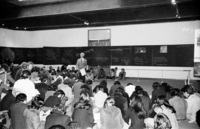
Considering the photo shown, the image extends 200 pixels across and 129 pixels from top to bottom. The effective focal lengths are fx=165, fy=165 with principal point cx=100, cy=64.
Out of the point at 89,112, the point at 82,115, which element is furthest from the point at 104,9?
the point at 82,115

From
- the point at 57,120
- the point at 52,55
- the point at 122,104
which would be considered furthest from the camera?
the point at 52,55

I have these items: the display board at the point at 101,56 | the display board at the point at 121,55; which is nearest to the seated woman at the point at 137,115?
the display board at the point at 121,55

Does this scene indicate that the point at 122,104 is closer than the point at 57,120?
No

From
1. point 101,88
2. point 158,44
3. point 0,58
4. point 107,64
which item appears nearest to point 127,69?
point 107,64

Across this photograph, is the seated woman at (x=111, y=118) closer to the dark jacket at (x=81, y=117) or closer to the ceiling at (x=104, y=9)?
the dark jacket at (x=81, y=117)

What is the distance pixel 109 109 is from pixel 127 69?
325 inches

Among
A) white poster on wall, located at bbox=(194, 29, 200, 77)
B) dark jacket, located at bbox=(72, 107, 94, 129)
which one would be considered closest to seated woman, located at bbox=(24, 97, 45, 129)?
dark jacket, located at bbox=(72, 107, 94, 129)

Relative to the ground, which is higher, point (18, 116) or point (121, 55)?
point (121, 55)

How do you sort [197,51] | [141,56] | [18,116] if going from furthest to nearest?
[141,56], [197,51], [18,116]

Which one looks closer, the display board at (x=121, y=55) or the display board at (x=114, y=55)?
the display board at (x=114, y=55)

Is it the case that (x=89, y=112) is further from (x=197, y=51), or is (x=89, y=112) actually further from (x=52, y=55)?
(x=52, y=55)

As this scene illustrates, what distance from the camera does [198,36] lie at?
5.52 metres

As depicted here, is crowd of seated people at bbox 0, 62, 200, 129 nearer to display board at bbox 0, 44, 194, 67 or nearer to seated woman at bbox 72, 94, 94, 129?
seated woman at bbox 72, 94, 94, 129

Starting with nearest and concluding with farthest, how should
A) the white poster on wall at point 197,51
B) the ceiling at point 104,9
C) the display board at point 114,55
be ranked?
the white poster on wall at point 197,51 < the ceiling at point 104,9 < the display board at point 114,55
